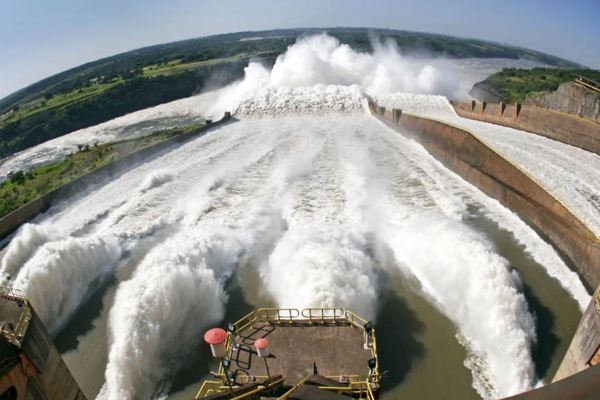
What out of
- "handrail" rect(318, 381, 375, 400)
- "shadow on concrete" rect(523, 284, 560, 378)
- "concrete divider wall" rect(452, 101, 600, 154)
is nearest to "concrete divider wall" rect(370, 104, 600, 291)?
"shadow on concrete" rect(523, 284, 560, 378)

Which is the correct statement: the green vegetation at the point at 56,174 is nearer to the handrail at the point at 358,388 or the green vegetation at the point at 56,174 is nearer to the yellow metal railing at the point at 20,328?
the yellow metal railing at the point at 20,328

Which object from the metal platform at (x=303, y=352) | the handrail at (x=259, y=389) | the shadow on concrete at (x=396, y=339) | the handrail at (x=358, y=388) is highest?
the handrail at (x=259, y=389)

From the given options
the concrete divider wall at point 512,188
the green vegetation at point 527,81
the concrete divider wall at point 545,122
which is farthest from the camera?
the green vegetation at point 527,81

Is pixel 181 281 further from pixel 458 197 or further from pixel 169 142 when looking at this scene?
pixel 169 142

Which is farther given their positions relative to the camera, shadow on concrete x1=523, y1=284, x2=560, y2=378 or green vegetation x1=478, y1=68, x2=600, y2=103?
green vegetation x1=478, y1=68, x2=600, y2=103

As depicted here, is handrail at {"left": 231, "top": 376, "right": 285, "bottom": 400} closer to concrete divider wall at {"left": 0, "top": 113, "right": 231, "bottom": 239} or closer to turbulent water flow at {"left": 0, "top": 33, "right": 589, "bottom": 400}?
turbulent water flow at {"left": 0, "top": 33, "right": 589, "bottom": 400}

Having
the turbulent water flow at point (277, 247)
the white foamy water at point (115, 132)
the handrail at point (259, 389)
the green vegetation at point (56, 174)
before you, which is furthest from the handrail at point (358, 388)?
the white foamy water at point (115, 132)
